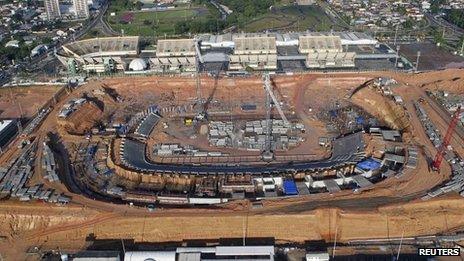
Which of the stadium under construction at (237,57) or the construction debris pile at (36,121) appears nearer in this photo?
the construction debris pile at (36,121)

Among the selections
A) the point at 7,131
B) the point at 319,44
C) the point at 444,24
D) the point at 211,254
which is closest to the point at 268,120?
the point at 211,254

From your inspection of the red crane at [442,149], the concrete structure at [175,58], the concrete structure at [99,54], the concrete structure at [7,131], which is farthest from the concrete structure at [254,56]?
the concrete structure at [7,131]

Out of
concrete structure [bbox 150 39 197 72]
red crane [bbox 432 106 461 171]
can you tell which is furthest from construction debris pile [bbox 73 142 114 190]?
red crane [bbox 432 106 461 171]

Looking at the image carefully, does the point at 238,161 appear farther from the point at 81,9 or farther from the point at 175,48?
the point at 81,9

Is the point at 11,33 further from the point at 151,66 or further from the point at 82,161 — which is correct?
the point at 82,161

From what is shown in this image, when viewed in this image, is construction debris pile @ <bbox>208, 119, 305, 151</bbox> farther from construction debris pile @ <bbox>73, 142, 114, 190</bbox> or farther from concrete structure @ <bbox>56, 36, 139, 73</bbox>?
concrete structure @ <bbox>56, 36, 139, 73</bbox>

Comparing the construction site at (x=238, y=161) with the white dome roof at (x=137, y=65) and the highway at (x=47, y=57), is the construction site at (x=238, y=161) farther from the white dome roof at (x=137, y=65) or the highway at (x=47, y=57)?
the highway at (x=47, y=57)
